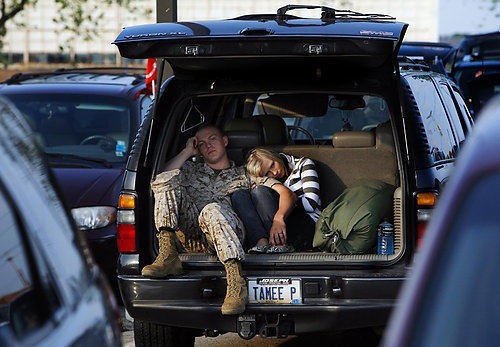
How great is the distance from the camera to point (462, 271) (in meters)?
2.22

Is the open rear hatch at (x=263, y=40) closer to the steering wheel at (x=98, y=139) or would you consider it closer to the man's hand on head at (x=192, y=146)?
the man's hand on head at (x=192, y=146)

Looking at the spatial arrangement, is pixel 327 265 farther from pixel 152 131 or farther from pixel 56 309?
pixel 56 309

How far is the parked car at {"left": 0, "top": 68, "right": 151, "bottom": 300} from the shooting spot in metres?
7.66

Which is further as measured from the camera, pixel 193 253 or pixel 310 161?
pixel 310 161

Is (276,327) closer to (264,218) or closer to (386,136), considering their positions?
(264,218)

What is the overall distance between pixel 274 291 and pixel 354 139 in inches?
59.9

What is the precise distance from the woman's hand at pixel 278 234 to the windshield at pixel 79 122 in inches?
95.7

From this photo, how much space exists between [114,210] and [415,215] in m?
2.75

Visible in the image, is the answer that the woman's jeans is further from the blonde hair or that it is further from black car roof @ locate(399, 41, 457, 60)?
black car roof @ locate(399, 41, 457, 60)

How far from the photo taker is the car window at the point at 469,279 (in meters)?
2.18

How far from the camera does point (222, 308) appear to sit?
552 centimetres

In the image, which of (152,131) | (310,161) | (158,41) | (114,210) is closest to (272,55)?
(158,41)

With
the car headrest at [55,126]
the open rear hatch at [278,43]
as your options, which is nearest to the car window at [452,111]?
the open rear hatch at [278,43]

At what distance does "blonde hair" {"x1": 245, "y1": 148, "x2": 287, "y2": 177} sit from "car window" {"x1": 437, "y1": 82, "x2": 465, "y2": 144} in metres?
1.23
